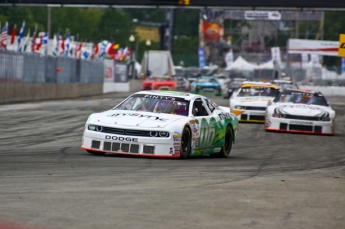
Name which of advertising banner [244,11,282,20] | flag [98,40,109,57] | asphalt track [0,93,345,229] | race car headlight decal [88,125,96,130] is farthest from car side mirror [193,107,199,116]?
advertising banner [244,11,282,20]

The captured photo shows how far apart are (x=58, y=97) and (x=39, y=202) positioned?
124 feet

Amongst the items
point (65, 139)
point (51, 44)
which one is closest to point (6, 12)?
point (51, 44)

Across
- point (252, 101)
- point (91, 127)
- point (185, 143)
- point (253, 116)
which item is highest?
point (91, 127)

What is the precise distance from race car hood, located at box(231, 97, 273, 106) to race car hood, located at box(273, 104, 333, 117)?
3.34 metres

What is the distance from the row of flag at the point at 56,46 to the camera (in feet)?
162

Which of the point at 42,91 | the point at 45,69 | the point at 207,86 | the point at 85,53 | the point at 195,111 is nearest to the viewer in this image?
the point at 195,111

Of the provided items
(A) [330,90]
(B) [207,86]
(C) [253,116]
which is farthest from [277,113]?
(A) [330,90]

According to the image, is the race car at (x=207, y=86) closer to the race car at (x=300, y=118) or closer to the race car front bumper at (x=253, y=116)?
the race car front bumper at (x=253, y=116)

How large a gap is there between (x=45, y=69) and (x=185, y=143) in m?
29.8

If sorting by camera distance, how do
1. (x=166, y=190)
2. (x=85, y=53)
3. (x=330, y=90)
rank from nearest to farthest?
(x=166, y=190) < (x=85, y=53) < (x=330, y=90)

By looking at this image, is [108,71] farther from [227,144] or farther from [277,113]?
[227,144]

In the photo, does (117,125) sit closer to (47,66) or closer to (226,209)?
(226,209)

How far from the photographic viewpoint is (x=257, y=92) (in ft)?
96.4

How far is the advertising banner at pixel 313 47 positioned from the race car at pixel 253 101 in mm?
60173
